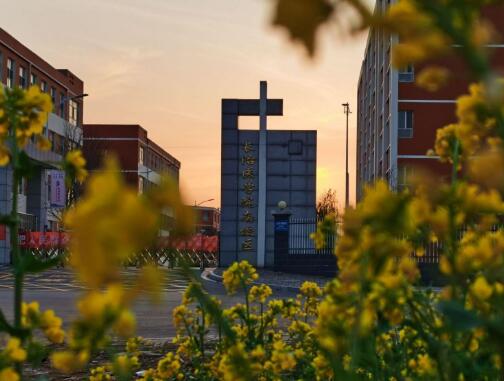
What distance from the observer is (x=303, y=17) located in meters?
0.64

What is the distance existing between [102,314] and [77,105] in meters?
56.4

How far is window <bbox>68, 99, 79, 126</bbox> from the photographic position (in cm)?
5347

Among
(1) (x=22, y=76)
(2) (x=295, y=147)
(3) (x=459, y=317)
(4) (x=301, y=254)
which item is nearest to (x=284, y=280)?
(4) (x=301, y=254)

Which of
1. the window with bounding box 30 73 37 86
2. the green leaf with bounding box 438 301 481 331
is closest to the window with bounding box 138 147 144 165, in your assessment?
the window with bounding box 30 73 37 86

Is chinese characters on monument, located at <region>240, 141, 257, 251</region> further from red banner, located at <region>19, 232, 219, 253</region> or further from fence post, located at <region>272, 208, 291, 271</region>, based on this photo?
red banner, located at <region>19, 232, 219, 253</region>

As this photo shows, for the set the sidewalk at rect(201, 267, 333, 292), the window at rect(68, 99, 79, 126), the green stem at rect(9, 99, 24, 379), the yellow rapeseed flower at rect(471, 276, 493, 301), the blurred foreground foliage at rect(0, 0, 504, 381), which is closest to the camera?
the blurred foreground foliage at rect(0, 0, 504, 381)

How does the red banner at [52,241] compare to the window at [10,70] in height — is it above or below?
below

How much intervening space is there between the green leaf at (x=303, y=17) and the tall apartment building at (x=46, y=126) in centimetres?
3532

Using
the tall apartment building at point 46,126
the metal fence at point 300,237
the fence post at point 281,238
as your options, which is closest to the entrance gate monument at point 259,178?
the fence post at point 281,238

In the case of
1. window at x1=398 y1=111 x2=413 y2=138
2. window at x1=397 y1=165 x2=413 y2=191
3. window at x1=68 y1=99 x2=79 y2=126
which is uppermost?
window at x1=68 y1=99 x2=79 y2=126

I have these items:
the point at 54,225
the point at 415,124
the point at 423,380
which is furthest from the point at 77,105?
the point at 423,380

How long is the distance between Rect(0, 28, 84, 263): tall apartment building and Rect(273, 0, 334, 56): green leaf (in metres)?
35.3

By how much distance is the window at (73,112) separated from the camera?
5347 cm

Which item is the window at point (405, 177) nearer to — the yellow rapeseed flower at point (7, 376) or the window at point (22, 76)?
the yellow rapeseed flower at point (7, 376)
